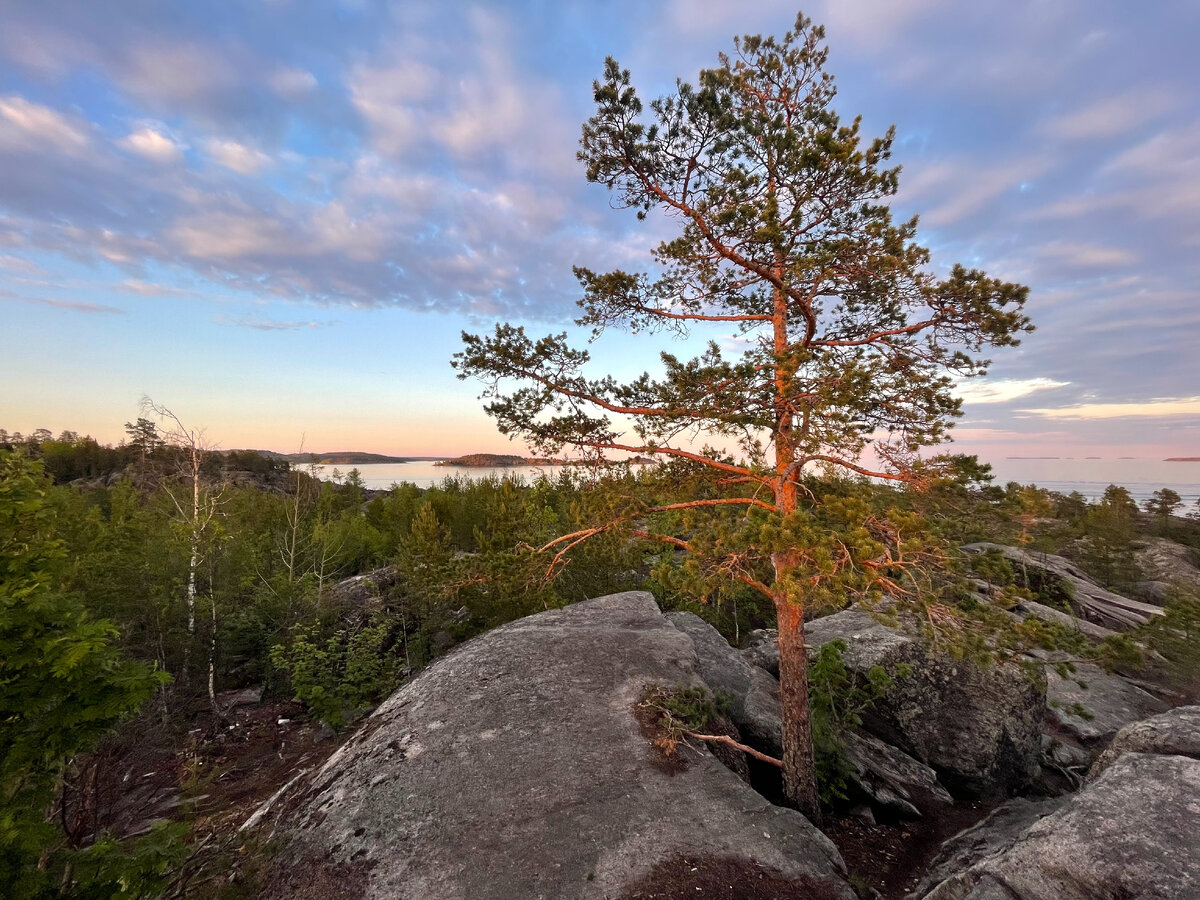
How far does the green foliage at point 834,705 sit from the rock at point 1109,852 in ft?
10.2

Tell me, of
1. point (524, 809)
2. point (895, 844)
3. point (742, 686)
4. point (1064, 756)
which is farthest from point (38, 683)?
point (1064, 756)

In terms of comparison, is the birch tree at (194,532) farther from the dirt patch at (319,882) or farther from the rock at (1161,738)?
the rock at (1161,738)

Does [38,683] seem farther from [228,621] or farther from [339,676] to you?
[228,621]

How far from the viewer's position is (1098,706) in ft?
45.5

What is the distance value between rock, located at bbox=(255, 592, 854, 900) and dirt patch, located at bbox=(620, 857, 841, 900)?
2 cm

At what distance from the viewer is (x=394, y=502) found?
1332 inches

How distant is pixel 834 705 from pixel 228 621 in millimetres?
17496

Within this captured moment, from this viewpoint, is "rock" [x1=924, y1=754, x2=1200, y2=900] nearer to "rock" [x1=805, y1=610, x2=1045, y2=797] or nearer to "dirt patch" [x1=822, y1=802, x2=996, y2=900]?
"dirt patch" [x1=822, y1=802, x2=996, y2=900]

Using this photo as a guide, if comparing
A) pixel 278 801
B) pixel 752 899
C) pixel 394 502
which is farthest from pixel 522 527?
pixel 394 502

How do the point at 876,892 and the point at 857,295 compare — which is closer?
the point at 876,892

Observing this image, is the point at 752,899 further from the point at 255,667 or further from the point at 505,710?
the point at 255,667

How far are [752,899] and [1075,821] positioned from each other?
3.56 meters

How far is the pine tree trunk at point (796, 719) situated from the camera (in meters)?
7.21

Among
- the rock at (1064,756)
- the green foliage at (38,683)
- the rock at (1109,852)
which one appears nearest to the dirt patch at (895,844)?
the rock at (1109,852)
